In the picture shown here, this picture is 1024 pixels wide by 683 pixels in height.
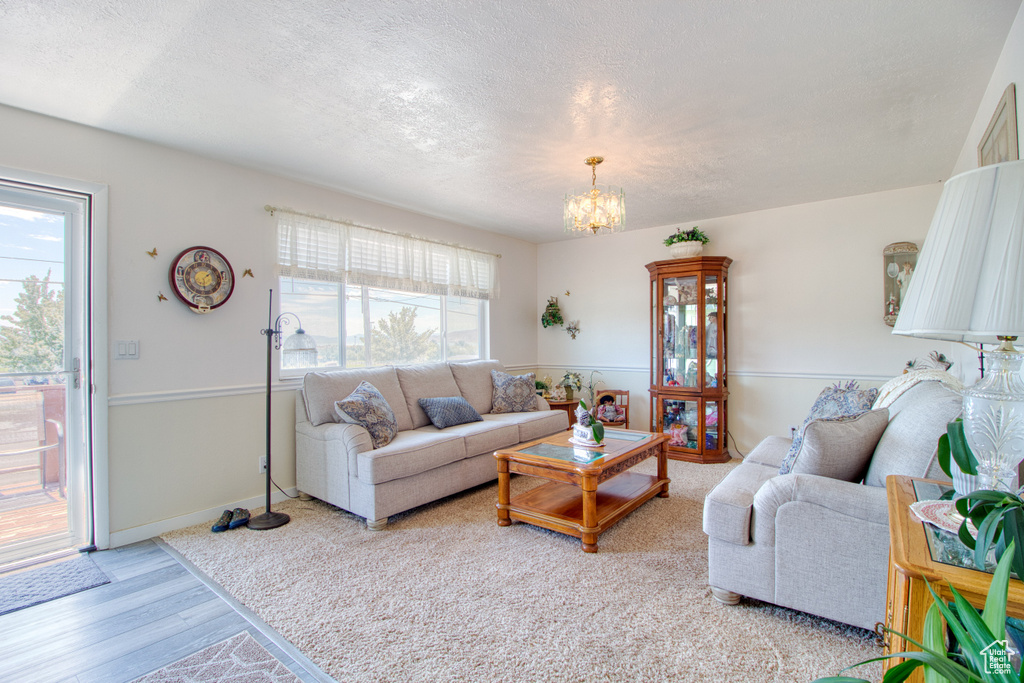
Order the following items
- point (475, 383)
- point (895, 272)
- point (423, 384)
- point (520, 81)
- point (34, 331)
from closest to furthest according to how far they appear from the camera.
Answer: point (520, 81) → point (34, 331) → point (895, 272) → point (423, 384) → point (475, 383)

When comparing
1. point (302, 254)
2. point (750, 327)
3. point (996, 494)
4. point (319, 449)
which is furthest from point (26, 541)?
point (750, 327)

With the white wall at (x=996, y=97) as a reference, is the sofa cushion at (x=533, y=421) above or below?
below

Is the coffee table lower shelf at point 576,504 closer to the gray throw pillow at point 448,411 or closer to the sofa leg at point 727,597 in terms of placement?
the sofa leg at point 727,597

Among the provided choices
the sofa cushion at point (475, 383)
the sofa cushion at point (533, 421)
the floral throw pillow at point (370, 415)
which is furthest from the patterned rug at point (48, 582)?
the sofa cushion at point (475, 383)

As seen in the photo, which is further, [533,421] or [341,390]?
[533,421]

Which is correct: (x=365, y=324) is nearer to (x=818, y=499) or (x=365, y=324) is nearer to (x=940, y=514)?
(x=818, y=499)

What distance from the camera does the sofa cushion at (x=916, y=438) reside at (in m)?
1.73

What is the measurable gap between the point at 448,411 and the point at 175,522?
190 cm

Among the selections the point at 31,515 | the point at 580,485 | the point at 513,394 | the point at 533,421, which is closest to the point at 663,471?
the point at 580,485

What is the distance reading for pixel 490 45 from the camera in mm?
1979

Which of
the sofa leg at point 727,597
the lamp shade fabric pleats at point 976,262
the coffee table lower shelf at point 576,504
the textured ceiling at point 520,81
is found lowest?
the sofa leg at point 727,597

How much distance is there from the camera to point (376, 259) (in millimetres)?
4184

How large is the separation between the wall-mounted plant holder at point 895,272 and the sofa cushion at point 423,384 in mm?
3734

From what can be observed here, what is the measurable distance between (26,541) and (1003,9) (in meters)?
5.08
